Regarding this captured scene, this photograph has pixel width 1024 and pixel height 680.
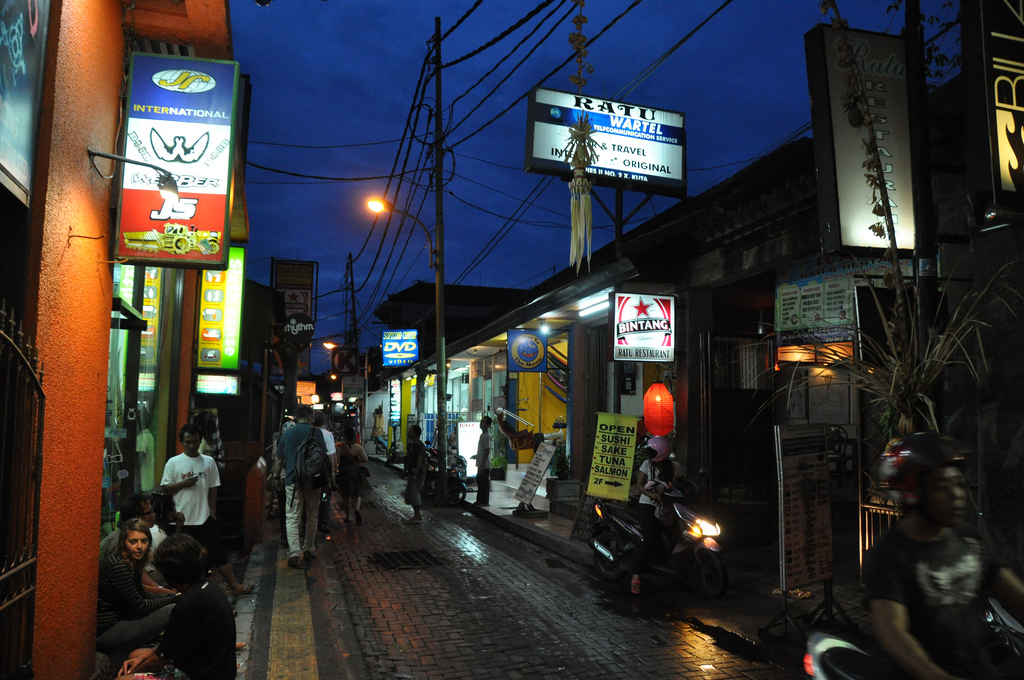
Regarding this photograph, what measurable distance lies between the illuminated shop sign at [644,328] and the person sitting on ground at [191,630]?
7.19 meters

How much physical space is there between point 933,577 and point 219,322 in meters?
9.92

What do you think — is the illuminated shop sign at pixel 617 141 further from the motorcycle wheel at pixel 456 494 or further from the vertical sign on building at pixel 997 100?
the motorcycle wheel at pixel 456 494

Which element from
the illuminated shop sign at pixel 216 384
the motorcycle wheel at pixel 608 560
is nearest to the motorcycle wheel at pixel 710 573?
the motorcycle wheel at pixel 608 560

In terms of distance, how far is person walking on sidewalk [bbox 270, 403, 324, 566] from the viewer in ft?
30.2

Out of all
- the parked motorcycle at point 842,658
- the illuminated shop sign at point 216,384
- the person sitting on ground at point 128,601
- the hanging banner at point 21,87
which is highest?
the hanging banner at point 21,87

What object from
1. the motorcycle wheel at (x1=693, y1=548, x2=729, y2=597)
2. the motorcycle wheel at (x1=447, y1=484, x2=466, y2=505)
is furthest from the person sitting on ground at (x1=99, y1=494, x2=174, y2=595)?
the motorcycle wheel at (x1=447, y1=484, x2=466, y2=505)

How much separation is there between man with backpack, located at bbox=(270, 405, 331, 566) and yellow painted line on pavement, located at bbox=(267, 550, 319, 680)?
77 centimetres

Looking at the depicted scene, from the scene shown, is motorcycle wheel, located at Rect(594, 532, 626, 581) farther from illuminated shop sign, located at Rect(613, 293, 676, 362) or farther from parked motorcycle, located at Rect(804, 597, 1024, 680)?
parked motorcycle, located at Rect(804, 597, 1024, 680)

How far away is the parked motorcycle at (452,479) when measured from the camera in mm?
16297

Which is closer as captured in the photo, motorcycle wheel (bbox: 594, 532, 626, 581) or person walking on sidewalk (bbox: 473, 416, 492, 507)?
motorcycle wheel (bbox: 594, 532, 626, 581)

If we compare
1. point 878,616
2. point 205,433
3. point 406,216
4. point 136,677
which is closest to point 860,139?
point 878,616

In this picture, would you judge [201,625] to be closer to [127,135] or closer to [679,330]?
[127,135]

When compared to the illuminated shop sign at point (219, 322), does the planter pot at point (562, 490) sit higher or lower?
lower

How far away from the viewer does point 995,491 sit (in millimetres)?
5844
